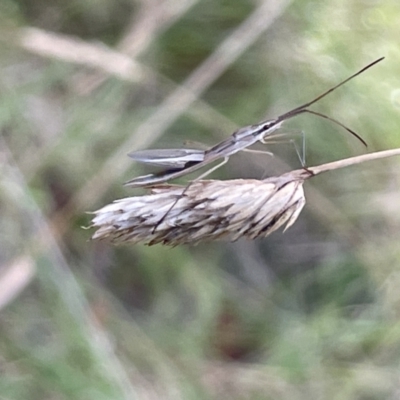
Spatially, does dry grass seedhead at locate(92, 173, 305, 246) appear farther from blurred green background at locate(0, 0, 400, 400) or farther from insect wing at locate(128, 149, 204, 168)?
blurred green background at locate(0, 0, 400, 400)

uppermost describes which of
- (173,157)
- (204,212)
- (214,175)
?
(214,175)

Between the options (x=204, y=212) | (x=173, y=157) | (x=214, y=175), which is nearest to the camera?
(x=204, y=212)

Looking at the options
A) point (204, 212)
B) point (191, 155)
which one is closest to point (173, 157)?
point (191, 155)

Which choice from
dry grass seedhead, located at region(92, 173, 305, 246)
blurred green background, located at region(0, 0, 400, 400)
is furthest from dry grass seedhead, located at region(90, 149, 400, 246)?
blurred green background, located at region(0, 0, 400, 400)

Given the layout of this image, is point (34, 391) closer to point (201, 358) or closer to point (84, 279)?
point (84, 279)

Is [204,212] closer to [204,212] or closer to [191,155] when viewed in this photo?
[204,212]

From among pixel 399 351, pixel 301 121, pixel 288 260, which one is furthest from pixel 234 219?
pixel 288 260

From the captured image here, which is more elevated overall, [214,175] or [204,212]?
[214,175]
